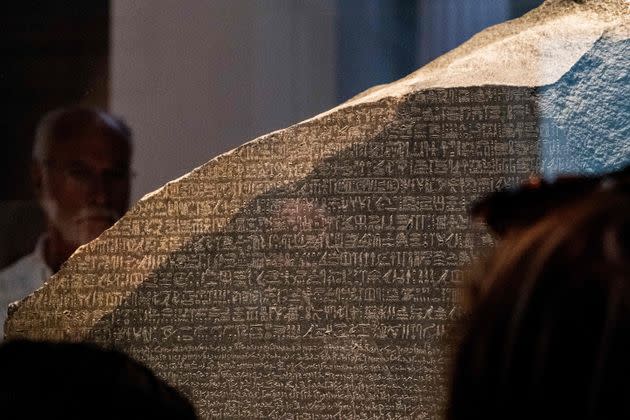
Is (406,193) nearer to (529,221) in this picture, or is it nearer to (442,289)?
(442,289)

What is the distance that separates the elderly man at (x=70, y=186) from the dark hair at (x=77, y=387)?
8.23 ft

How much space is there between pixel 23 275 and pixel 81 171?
38 cm

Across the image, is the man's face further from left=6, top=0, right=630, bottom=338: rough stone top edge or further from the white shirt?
left=6, top=0, right=630, bottom=338: rough stone top edge

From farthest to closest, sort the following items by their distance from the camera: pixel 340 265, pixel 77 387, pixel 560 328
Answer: pixel 340 265, pixel 77 387, pixel 560 328

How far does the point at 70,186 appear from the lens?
3.50 m

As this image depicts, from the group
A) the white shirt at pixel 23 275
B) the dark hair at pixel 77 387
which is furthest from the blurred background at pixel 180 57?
the dark hair at pixel 77 387

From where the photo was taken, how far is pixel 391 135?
2.13 m

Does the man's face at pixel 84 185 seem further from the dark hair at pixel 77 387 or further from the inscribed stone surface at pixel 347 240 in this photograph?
the dark hair at pixel 77 387

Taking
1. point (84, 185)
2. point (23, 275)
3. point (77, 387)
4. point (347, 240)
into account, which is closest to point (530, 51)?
point (347, 240)

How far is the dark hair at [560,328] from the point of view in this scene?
722 mm

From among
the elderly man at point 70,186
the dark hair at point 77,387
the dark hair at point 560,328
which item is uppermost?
the elderly man at point 70,186

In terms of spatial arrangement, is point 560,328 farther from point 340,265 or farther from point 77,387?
point 340,265

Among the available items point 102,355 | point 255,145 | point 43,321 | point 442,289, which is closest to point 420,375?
point 442,289

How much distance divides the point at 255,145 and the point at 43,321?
0.58 m
